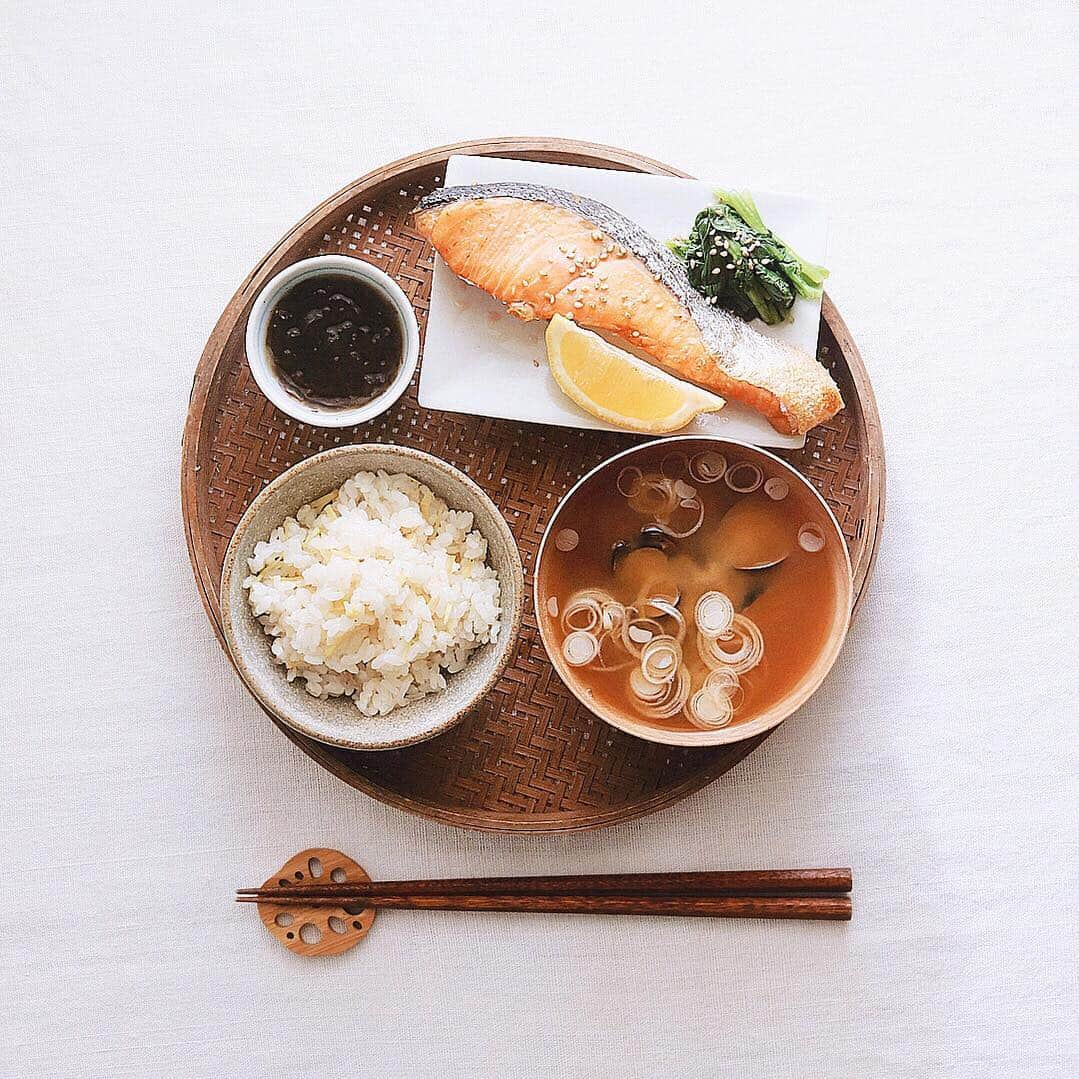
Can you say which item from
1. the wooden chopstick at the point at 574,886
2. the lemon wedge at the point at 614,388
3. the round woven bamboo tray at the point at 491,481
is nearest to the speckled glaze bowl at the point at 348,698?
the round woven bamboo tray at the point at 491,481

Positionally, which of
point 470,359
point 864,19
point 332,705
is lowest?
point 332,705

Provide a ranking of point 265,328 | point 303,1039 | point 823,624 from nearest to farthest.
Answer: point 823,624 < point 265,328 < point 303,1039

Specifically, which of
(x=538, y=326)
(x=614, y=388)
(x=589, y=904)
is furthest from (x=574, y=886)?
(x=538, y=326)

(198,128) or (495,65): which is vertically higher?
(495,65)

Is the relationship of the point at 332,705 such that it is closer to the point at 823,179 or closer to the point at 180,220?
the point at 180,220

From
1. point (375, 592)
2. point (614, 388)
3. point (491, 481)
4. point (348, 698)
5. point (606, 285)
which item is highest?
point (606, 285)

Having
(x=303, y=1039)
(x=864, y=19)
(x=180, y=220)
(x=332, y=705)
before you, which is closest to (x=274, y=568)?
(x=332, y=705)

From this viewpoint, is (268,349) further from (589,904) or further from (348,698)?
(589,904)
